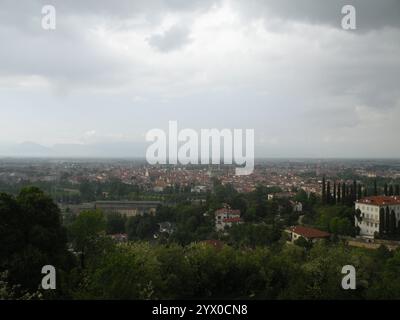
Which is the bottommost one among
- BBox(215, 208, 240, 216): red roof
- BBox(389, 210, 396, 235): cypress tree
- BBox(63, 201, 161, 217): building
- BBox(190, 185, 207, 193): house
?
BBox(389, 210, 396, 235): cypress tree

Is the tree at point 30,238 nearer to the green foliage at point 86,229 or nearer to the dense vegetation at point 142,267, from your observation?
the dense vegetation at point 142,267

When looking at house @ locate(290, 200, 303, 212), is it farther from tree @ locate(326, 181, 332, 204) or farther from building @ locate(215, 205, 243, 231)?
building @ locate(215, 205, 243, 231)

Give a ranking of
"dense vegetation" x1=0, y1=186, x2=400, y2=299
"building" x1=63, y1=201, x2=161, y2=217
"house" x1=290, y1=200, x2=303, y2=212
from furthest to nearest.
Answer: "house" x1=290, y1=200, x2=303, y2=212, "building" x1=63, y1=201, x2=161, y2=217, "dense vegetation" x1=0, y1=186, x2=400, y2=299

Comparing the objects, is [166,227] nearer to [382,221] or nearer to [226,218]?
[226,218]

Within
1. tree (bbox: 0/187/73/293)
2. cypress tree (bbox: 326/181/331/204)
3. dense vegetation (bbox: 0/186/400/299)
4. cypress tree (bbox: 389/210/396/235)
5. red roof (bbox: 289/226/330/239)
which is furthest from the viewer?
cypress tree (bbox: 326/181/331/204)

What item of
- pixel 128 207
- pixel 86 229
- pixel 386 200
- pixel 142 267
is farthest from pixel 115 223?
pixel 386 200

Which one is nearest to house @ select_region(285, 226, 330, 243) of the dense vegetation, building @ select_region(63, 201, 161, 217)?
the dense vegetation
